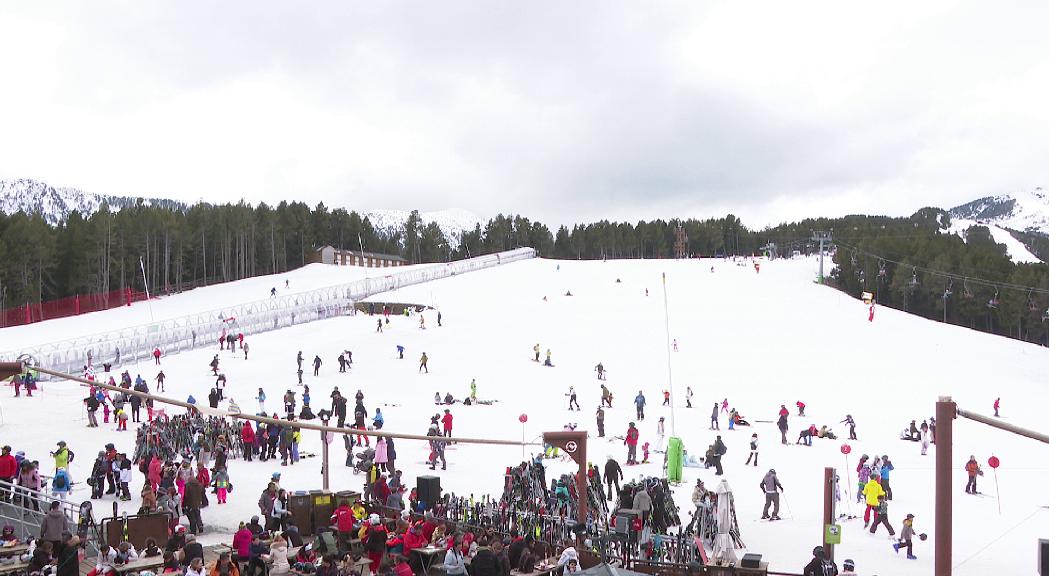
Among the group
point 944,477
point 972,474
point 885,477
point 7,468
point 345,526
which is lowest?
point 972,474

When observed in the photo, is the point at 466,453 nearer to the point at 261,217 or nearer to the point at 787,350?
Result: the point at 787,350

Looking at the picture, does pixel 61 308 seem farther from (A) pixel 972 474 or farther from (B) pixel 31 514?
(A) pixel 972 474

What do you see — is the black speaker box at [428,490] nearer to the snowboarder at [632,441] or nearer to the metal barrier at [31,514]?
the metal barrier at [31,514]

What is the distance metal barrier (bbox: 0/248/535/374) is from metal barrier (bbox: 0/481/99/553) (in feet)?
68.6

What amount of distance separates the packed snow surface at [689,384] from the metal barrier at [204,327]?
2.49 m

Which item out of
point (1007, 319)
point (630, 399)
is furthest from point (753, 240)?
point (630, 399)

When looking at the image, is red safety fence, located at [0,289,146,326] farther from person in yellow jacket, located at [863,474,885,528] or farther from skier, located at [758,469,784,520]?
person in yellow jacket, located at [863,474,885,528]

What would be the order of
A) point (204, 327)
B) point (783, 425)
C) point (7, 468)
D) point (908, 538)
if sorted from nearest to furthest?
point (908, 538)
point (7, 468)
point (783, 425)
point (204, 327)

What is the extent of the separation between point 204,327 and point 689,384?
27380mm

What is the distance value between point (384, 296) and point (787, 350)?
97.1ft

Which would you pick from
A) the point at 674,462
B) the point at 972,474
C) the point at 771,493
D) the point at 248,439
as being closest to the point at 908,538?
the point at 771,493

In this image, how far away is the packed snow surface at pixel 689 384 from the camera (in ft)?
62.1

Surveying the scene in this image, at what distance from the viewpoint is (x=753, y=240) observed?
520ft

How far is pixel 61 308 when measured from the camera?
62.4 metres
